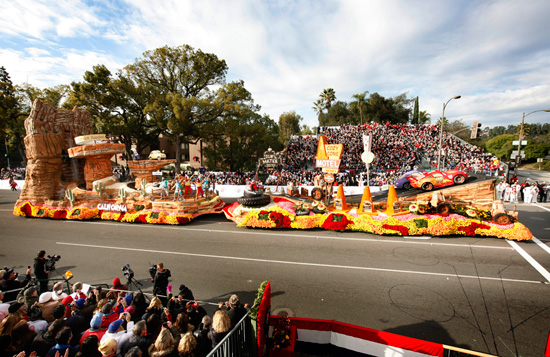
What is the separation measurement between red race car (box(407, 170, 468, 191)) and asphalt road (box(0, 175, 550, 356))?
298cm

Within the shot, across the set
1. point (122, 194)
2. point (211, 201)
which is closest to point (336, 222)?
point (211, 201)

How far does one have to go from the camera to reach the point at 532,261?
9.43m

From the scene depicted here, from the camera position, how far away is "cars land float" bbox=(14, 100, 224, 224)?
16.1 meters

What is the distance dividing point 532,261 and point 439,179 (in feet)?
16.4

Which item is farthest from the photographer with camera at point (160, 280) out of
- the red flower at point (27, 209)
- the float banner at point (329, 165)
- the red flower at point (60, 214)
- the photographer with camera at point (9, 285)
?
the red flower at point (27, 209)

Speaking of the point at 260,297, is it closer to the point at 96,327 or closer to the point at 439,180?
the point at 96,327

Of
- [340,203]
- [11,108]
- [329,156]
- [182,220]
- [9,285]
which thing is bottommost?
[9,285]

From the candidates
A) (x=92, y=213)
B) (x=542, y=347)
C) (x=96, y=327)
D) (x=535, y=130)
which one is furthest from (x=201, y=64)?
(x=535, y=130)

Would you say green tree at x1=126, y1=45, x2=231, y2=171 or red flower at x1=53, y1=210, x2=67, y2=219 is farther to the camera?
green tree at x1=126, y1=45, x2=231, y2=171

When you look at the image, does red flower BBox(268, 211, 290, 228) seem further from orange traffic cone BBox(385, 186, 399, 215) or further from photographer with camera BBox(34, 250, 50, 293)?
photographer with camera BBox(34, 250, 50, 293)

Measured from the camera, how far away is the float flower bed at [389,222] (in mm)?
11570

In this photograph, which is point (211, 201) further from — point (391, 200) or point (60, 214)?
point (391, 200)

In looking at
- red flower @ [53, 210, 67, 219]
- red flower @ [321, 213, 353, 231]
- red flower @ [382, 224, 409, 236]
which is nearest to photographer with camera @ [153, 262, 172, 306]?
red flower @ [321, 213, 353, 231]

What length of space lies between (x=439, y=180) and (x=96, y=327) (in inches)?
598
